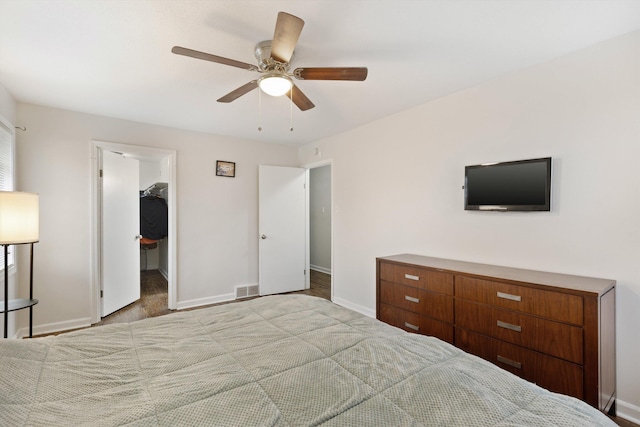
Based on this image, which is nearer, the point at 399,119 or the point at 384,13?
the point at 384,13

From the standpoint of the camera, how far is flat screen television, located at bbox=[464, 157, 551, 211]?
222 centimetres

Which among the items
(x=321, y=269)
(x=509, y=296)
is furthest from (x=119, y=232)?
(x=509, y=296)

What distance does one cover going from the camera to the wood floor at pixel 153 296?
3.70 m

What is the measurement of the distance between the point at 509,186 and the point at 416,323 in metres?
1.33

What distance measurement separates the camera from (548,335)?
183 centimetres

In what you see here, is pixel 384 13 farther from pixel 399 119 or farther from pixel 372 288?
pixel 372 288

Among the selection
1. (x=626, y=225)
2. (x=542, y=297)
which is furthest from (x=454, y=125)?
(x=542, y=297)

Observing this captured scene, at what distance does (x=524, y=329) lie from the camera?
1.92 metres

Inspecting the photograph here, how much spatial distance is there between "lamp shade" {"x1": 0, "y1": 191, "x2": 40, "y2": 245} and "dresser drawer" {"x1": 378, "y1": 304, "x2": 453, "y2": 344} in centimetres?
285

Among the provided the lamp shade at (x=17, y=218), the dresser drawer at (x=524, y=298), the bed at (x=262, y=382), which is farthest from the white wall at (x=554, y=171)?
the lamp shade at (x=17, y=218)

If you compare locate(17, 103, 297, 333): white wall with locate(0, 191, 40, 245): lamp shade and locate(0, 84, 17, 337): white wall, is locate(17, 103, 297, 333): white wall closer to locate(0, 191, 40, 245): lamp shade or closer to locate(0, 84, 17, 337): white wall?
locate(0, 84, 17, 337): white wall

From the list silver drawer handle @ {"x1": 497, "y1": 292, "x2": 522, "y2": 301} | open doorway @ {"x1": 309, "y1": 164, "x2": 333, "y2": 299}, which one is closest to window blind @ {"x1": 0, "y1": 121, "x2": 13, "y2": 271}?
silver drawer handle @ {"x1": 497, "y1": 292, "x2": 522, "y2": 301}

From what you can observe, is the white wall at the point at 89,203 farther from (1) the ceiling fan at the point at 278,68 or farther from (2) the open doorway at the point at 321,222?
(1) the ceiling fan at the point at 278,68

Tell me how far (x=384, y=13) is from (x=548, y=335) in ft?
6.86
